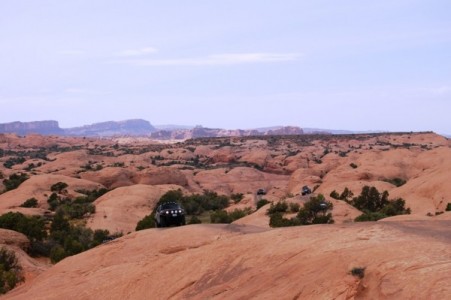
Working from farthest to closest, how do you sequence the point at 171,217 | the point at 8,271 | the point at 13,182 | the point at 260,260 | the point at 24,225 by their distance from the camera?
the point at 13,182
the point at 24,225
the point at 171,217
the point at 8,271
the point at 260,260

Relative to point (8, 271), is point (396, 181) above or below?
above

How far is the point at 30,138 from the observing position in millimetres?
150250

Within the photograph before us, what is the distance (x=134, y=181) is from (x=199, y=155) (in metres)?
48.0

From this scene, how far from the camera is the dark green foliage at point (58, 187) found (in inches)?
1997

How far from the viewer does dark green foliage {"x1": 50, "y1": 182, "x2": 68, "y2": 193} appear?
166 feet

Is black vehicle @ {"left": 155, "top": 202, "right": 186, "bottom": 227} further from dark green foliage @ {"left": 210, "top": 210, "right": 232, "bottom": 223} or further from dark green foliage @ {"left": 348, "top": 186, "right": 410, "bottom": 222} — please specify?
dark green foliage @ {"left": 348, "top": 186, "right": 410, "bottom": 222}

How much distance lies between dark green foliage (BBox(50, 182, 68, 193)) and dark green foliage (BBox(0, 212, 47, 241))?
59.0ft

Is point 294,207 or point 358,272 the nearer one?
point 358,272

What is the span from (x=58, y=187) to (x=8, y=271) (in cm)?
3048

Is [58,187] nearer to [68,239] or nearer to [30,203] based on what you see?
[30,203]

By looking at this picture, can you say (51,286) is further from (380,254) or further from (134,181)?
(134,181)

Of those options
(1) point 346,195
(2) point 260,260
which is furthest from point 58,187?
(2) point 260,260

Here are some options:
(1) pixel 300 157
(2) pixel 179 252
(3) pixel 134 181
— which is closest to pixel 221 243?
(2) pixel 179 252

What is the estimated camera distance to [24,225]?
30.9 metres
